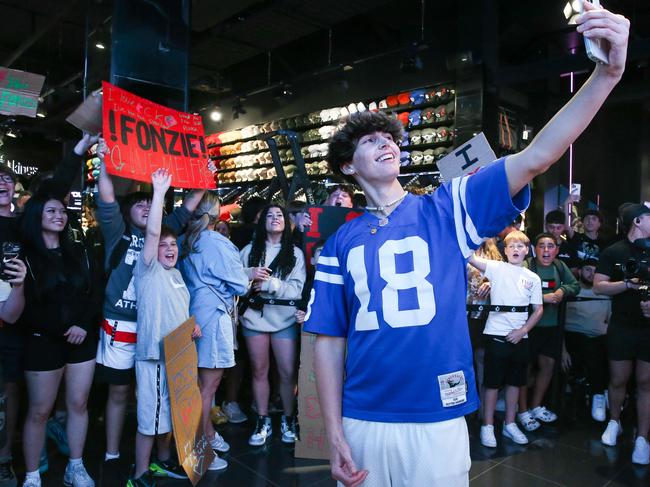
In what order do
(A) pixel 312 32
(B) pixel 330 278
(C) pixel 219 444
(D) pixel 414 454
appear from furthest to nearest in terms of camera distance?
(A) pixel 312 32, (C) pixel 219 444, (B) pixel 330 278, (D) pixel 414 454

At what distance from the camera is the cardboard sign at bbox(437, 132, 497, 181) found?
3076 mm

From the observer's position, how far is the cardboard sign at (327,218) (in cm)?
277

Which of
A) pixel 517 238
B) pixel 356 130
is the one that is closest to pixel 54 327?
pixel 356 130

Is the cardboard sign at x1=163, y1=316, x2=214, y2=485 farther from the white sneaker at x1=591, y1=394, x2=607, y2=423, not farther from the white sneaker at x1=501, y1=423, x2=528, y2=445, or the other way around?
the white sneaker at x1=591, y1=394, x2=607, y2=423

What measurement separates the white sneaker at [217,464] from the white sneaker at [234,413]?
2.42 ft

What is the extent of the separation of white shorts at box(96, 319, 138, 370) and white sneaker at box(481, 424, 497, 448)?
8.01 ft

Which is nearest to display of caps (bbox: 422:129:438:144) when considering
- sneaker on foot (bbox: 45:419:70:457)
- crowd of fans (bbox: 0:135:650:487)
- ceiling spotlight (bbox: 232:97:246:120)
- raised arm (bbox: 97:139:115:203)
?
crowd of fans (bbox: 0:135:650:487)

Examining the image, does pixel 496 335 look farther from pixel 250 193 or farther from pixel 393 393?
pixel 250 193

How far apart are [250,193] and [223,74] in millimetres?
3105

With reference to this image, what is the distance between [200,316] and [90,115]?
4.33 ft

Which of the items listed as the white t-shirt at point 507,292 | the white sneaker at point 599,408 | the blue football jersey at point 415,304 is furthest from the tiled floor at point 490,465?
Answer: the blue football jersey at point 415,304

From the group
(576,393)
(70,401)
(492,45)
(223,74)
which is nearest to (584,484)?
(576,393)

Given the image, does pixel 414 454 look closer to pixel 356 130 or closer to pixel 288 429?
pixel 356 130

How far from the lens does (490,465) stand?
317cm
